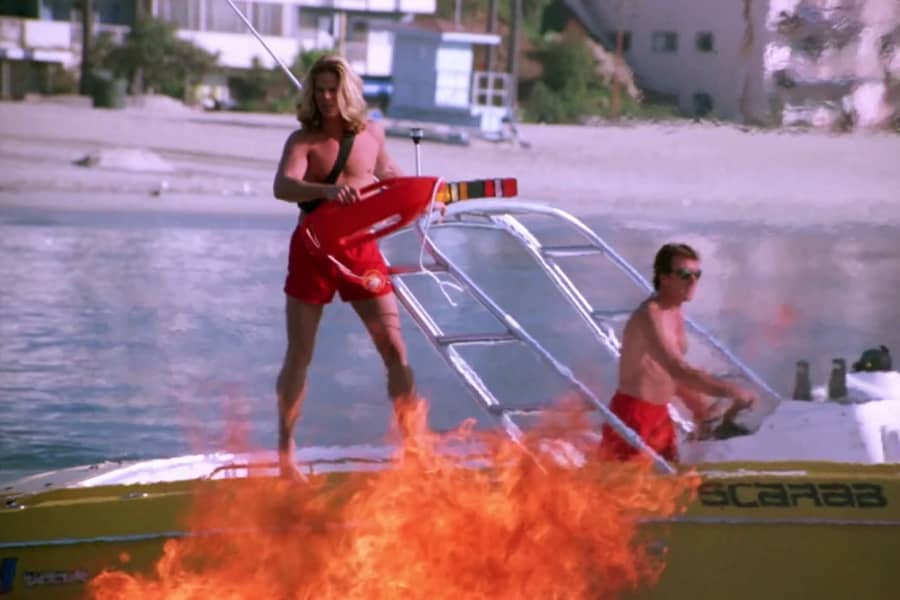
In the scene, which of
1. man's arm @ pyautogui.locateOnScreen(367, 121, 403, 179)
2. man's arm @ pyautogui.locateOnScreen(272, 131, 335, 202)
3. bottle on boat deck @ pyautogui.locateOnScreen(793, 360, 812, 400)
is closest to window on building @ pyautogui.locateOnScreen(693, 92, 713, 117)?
bottle on boat deck @ pyautogui.locateOnScreen(793, 360, 812, 400)

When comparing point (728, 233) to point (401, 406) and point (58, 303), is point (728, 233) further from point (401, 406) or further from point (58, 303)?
point (401, 406)

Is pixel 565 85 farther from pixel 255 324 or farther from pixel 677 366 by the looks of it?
pixel 677 366

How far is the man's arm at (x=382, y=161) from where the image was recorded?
418 centimetres

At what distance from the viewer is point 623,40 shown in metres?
10.6

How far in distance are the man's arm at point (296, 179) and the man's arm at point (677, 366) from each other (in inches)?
33.6

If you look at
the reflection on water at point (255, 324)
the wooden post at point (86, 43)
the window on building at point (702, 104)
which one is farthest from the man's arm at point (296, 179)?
the wooden post at point (86, 43)

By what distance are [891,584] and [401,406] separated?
4.21 ft

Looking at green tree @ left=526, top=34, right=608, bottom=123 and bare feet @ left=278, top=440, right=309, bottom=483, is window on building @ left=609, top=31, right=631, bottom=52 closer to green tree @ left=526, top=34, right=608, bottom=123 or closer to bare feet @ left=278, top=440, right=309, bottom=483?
green tree @ left=526, top=34, right=608, bottom=123

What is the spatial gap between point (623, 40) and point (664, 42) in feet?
3.18

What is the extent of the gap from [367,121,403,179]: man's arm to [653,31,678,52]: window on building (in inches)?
215

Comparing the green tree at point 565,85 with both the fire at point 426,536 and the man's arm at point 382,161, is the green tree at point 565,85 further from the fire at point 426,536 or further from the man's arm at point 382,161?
the fire at point 426,536

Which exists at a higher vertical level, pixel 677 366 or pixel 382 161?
pixel 382 161

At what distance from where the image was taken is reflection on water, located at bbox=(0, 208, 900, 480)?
6605 millimetres

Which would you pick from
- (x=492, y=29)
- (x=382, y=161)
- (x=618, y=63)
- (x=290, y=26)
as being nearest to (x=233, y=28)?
(x=290, y=26)
